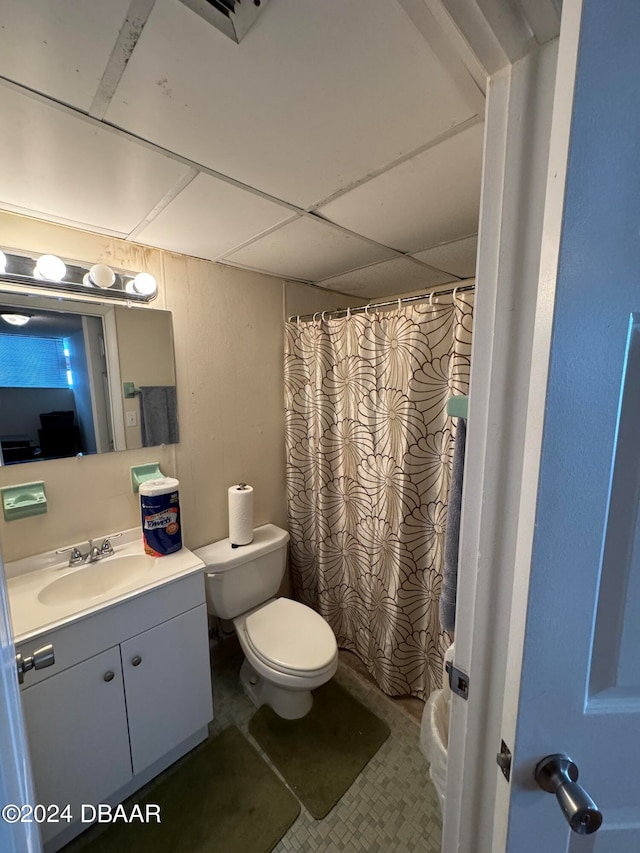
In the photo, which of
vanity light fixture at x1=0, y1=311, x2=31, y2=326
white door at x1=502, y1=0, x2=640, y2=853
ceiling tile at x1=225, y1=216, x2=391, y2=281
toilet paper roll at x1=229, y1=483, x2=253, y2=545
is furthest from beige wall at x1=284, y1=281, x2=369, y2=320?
white door at x1=502, y1=0, x2=640, y2=853

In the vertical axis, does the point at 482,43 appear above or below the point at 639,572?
above

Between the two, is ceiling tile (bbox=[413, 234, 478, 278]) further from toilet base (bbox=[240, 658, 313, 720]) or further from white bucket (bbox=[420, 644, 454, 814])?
toilet base (bbox=[240, 658, 313, 720])

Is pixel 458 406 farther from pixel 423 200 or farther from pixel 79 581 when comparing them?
pixel 79 581

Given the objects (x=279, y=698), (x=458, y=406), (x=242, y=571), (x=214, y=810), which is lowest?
(x=214, y=810)

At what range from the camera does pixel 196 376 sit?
1.64 meters

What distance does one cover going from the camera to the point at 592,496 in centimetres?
45

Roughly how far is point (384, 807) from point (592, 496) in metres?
1.52

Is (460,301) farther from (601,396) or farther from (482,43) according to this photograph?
(601,396)

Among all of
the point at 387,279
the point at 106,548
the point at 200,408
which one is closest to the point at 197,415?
the point at 200,408

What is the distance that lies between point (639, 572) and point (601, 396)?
27cm

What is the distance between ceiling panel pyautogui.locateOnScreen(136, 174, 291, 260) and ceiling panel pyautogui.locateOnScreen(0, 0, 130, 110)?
0.32m

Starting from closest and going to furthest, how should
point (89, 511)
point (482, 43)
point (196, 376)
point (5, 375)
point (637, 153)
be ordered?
point (637, 153) < point (482, 43) < point (5, 375) < point (89, 511) < point (196, 376)

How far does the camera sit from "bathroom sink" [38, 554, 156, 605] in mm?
1233

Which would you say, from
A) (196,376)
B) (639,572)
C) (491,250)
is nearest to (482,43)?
(491,250)
